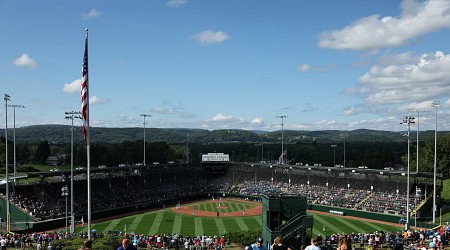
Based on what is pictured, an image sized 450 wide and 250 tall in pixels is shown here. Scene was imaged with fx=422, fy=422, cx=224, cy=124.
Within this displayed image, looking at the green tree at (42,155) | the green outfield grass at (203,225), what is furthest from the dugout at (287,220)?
the green tree at (42,155)

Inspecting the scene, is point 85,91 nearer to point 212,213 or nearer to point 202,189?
point 212,213

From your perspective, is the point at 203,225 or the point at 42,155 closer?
the point at 203,225

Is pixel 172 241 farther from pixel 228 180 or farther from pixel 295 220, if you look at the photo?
pixel 228 180

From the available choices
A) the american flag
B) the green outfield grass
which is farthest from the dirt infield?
the american flag

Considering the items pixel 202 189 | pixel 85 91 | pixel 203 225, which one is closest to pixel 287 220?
pixel 85 91

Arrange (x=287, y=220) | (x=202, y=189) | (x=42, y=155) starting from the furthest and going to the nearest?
(x=42, y=155) < (x=202, y=189) < (x=287, y=220)

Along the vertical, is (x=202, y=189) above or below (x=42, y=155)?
below

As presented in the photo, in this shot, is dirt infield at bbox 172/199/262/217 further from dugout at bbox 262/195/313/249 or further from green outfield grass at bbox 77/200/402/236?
dugout at bbox 262/195/313/249
